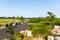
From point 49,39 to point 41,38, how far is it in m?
1.23

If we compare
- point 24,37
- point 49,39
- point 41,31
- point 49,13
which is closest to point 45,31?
point 41,31

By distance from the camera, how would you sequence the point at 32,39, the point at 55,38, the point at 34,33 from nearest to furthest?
1. the point at 55,38
2. the point at 32,39
3. the point at 34,33

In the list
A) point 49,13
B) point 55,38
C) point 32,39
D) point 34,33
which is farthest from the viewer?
point 49,13

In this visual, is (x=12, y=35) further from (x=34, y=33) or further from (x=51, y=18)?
(x=51, y=18)

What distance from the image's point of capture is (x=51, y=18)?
4378 centimetres

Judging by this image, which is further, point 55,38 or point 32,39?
point 32,39

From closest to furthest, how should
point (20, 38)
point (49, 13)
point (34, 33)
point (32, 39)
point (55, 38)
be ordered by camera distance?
1. point (55, 38)
2. point (32, 39)
3. point (20, 38)
4. point (34, 33)
5. point (49, 13)

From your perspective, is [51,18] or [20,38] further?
[51,18]

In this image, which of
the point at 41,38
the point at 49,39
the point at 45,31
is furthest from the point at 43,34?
the point at 49,39

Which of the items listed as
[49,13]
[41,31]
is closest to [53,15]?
[49,13]

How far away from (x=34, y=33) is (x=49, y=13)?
24471mm

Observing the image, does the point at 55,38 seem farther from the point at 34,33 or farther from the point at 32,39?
the point at 34,33

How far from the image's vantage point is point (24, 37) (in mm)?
17062

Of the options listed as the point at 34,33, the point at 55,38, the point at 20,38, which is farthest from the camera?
the point at 34,33
